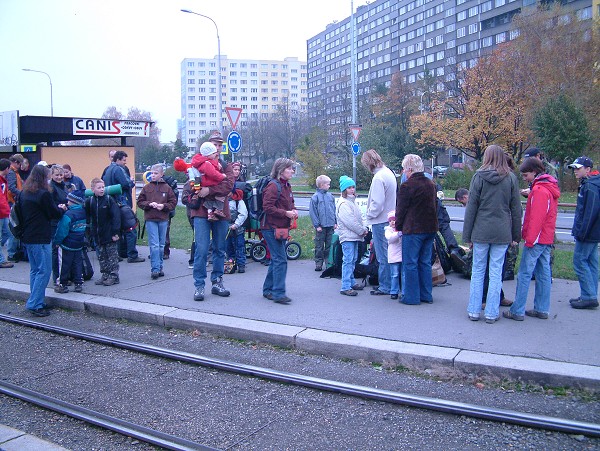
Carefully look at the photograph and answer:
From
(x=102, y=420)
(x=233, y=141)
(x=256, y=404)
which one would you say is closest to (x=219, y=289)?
(x=256, y=404)

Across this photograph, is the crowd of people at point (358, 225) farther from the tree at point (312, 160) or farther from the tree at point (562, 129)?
the tree at point (312, 160)

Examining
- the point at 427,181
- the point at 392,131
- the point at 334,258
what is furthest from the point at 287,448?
the point at 392,131

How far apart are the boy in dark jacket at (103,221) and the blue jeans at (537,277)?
5.97 m

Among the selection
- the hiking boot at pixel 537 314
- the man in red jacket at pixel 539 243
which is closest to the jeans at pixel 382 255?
the man in red jacket at pixel 539 243

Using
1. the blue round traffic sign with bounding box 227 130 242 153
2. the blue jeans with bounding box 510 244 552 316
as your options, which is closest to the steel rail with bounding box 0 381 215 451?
the blue jeans with bounding box 510 244 552 316

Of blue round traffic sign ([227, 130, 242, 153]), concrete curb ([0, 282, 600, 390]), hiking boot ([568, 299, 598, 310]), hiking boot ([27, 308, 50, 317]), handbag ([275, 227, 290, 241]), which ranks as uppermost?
blue round traffic sign ([227, 130, 242, 153])

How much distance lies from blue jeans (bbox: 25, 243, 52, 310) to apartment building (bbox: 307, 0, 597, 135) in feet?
172

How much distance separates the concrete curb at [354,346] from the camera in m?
5.05

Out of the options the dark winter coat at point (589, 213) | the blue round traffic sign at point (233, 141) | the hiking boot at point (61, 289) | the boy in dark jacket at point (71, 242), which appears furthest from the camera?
the blue round traffic sign at point (233, 141)

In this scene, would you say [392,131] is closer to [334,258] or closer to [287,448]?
[334,258]

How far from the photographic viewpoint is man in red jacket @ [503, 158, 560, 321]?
6375mm

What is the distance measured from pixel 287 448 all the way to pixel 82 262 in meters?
5.94

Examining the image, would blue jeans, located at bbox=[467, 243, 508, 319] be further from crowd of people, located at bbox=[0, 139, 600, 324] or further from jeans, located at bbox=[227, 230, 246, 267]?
jeans, located at bbox=[227, 230, 246, 267]

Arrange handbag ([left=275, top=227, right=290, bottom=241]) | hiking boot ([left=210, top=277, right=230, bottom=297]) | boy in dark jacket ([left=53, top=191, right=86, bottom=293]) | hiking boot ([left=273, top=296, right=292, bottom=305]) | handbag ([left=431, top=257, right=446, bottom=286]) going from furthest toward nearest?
1. boy in dark jacket ([left=53, top=191, right=86, bottom=293])
2. handbag ([left=431, top=257, right=446, bottom=286])
3. hiking boot ([left=210, top=277, right=230, bottom=297])
4. hiking boot ([left=273, top=296, right=292, bottom=305])
5. handbag ([left=275, top=227, right=290, bottom=241])
